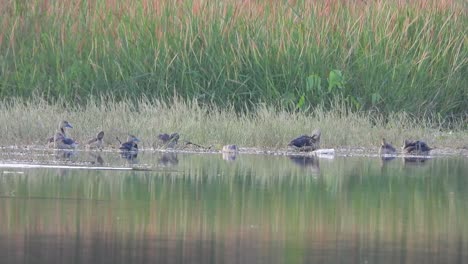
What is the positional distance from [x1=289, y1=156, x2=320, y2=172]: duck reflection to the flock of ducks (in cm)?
47

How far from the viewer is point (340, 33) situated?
1891cm

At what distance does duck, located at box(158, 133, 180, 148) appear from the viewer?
15.2 m

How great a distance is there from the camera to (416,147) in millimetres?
15414

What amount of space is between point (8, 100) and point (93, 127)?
2478mm

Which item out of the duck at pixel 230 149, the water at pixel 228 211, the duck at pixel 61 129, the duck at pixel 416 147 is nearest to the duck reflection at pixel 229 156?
the duck at pixel 230 149

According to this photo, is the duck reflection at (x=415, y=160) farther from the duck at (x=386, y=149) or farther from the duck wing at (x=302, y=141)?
the duck wing at (x=302, y=141)

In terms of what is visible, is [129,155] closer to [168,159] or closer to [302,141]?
[168,159]

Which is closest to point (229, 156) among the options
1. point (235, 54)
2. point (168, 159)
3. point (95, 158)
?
point (168, 159)

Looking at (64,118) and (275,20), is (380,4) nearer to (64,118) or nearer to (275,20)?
(275,20)

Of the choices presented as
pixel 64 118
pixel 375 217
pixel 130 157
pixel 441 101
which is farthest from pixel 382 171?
pixel 441 101

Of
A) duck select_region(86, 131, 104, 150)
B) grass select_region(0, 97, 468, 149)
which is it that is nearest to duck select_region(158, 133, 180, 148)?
grass select_region(0, 97, 468, 149)

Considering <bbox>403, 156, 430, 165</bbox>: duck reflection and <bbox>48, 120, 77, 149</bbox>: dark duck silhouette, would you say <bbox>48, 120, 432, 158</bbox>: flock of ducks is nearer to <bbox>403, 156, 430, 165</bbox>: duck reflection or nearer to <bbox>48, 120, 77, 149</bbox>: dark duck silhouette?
<bbox>48, 120, 77, 149</bbox>: dark duck silhouette

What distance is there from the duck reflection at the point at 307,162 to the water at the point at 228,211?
0.21ft

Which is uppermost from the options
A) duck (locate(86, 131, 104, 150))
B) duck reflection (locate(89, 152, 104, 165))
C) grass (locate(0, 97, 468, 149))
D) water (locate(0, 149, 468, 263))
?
grass (locate(0, 97, 468, 149))
